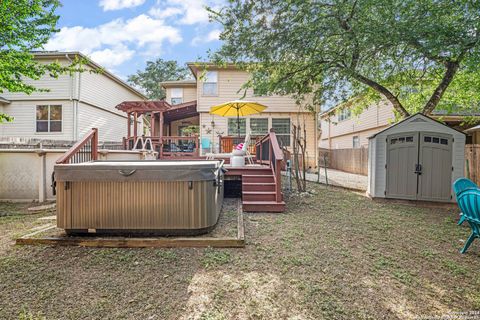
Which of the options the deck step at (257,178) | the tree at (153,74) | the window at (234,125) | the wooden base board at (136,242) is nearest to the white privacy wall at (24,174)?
the wooden base board at (136,242)

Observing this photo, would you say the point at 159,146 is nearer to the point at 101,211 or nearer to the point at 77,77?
the point at 77,77

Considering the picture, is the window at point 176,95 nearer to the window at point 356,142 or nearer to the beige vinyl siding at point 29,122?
the beige vinyl siding at point 29,122

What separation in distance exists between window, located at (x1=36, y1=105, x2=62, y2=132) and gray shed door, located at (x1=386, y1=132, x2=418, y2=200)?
1482 centimetres

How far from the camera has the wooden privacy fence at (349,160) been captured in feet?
49.6

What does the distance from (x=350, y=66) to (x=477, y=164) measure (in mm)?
4720

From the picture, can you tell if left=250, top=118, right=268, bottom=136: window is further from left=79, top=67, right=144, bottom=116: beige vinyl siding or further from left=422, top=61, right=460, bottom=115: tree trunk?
left=79, top=67, right=144, bottom=116: beige vinyl siding

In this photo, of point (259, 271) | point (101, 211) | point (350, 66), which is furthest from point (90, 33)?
point (259, 271)

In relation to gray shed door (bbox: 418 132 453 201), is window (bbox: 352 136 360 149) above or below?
above

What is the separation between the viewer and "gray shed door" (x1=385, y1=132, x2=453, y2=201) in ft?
22.5

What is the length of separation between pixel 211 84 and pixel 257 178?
9.03 m

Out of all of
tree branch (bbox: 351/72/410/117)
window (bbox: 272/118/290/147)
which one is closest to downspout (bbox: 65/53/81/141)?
window (bbox: 272/118/290/147)

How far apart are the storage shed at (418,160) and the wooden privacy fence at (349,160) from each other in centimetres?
560

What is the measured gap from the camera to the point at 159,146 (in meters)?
12.0

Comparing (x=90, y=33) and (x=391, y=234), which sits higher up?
(x=90, y=33)
